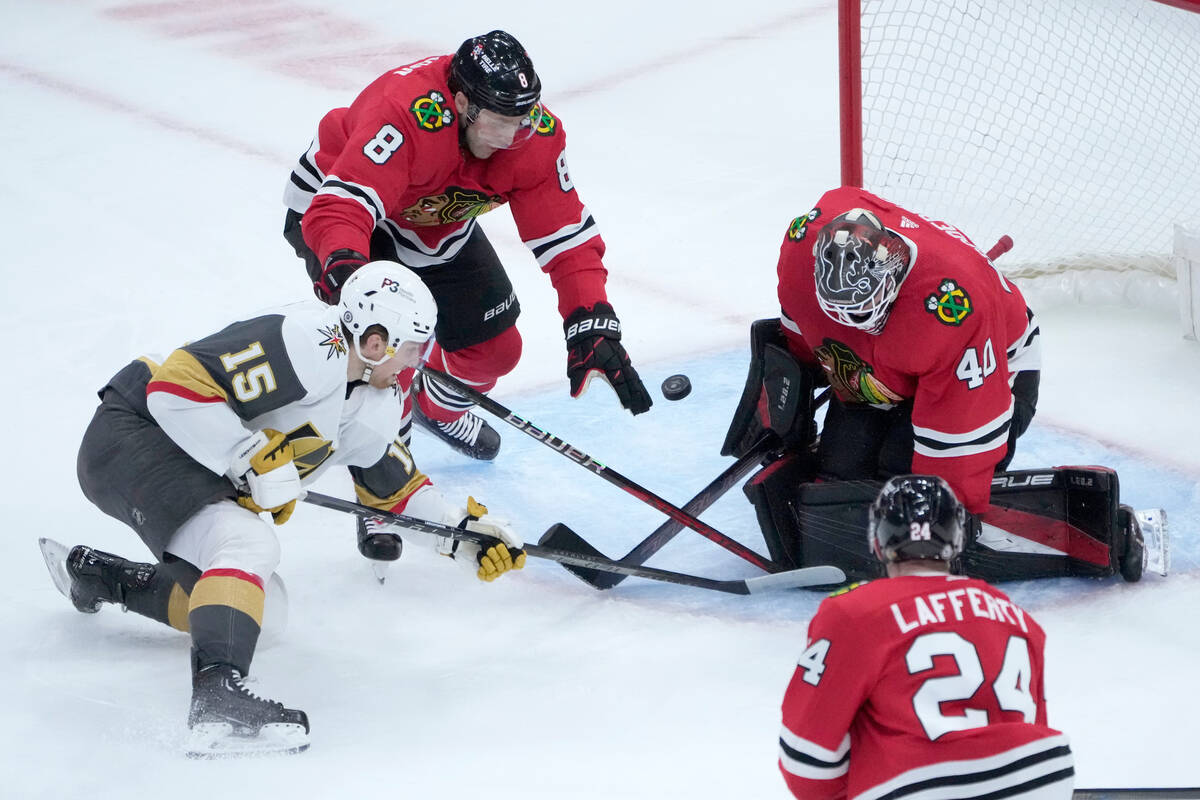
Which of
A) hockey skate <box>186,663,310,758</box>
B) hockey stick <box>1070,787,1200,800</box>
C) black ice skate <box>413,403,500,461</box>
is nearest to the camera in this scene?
hockey stick <box>1070,787,1200,800</box>

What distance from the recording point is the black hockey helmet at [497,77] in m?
3.03

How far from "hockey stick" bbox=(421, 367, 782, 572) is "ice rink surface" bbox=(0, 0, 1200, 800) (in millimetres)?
100

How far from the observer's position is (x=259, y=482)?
258cm

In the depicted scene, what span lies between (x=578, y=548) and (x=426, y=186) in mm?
925

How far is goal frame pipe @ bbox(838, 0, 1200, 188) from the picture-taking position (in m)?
4.16

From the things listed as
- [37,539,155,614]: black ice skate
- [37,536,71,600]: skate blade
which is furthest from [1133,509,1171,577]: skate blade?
[37,536,71,600]: skate blade

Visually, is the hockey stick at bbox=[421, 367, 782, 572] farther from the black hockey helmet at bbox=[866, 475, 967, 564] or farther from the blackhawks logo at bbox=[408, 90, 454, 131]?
the black hockey helmet at bbox=[866, 475, 967, 564]

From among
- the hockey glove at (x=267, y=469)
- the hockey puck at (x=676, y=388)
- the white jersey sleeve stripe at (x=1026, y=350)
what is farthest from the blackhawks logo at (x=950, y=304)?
the hockey glove at (x=267, y=469)

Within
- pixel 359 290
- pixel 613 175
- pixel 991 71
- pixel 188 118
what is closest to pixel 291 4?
pixel 188 118

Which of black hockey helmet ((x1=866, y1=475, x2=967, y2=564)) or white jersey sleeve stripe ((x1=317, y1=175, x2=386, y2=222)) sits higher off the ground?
black hockey helmet ((x1=866, y1=475, x2=967, y2=564))

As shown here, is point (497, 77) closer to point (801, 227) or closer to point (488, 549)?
point (801, 227)

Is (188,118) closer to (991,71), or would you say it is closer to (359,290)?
(991,71)

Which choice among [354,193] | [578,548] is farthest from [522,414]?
[354,193]

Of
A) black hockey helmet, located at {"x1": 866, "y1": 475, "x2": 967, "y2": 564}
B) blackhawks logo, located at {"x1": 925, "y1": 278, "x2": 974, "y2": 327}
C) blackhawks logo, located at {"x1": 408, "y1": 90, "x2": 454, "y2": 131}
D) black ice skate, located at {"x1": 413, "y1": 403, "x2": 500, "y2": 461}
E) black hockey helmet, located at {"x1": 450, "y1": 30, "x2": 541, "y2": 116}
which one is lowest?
black ice skate, located at {"x1": 413, "y1": 403, "x2": 500, "y2": 461}
